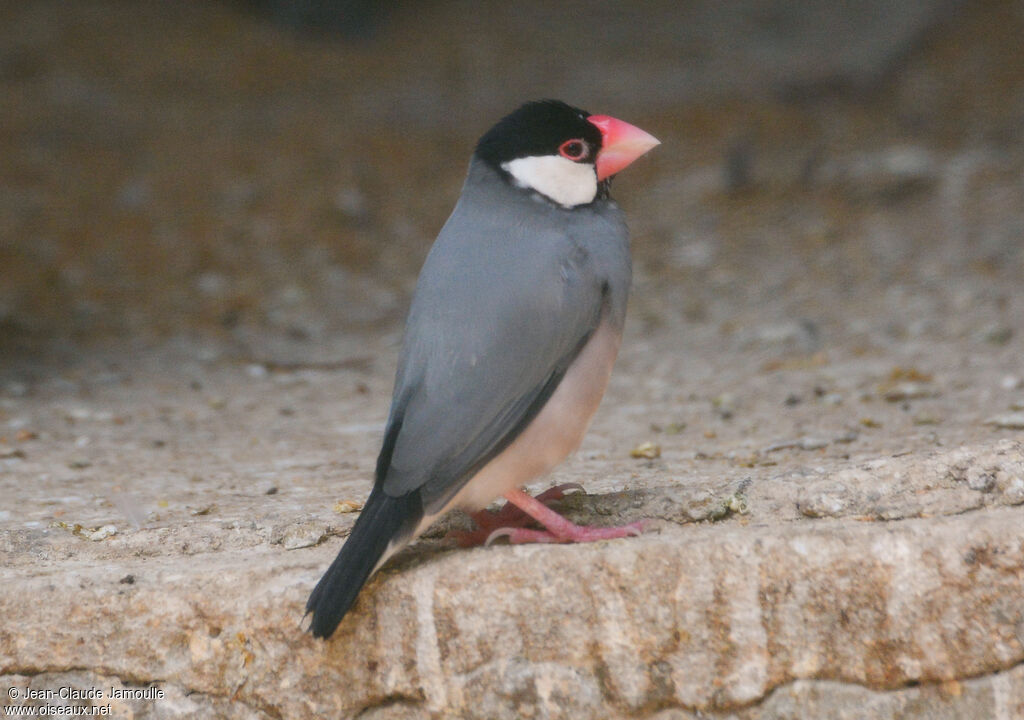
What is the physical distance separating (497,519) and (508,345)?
1.33ft

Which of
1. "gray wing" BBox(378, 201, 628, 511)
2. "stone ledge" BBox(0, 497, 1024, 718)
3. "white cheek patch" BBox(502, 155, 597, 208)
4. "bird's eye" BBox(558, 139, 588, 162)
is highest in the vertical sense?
"bird's eye" BBox(558, 139, 588, 162)

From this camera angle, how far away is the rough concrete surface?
230 cm

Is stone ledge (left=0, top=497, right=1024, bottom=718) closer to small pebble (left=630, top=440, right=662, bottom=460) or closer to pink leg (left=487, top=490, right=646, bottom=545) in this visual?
pink leg (left=487, top=490, right=646, bottom=545)

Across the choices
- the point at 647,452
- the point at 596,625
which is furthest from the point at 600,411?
the point at 596,625

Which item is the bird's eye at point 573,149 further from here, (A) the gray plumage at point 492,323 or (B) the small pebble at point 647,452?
(B) the small pebble at point 647,452

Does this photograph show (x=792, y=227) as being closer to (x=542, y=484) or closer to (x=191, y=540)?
(x=542, y=484)

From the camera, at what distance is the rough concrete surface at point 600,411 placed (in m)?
2.30

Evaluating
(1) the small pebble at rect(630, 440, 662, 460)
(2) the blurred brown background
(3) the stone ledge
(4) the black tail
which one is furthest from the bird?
(2) the blurred brown background

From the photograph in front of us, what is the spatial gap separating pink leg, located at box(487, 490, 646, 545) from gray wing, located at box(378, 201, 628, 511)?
0.55ft

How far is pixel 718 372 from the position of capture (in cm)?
458

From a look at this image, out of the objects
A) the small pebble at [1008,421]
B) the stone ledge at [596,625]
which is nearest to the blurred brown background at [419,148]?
the small pebble at [1008,421]

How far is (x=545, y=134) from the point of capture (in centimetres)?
267

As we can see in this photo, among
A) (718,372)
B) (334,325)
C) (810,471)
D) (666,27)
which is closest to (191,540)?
(810,471)

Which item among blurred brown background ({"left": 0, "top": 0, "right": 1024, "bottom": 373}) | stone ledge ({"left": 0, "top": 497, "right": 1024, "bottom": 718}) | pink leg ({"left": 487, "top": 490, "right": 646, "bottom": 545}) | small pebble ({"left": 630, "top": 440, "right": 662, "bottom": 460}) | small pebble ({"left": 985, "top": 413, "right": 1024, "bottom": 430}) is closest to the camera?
stone ledge ({"left": 0, "top": 497, "right": 1024, "bottom": 718})
